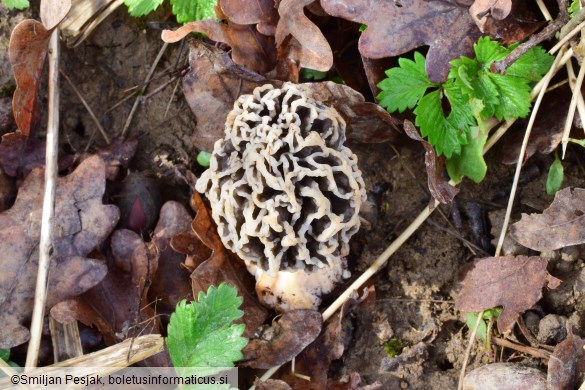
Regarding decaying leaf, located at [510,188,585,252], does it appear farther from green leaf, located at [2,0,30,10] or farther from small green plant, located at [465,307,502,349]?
green leaf, located at [2,0,30,10]

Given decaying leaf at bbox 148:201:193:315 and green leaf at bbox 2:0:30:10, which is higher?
green leaf at bbox 2:0:30:10

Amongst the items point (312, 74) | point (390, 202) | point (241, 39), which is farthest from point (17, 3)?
point (390, 202)

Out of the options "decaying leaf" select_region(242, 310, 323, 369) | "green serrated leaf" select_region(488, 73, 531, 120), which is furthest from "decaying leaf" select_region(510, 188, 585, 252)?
"decaying leaf" select_region(242, 310, 323, 369)

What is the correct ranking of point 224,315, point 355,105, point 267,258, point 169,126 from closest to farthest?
1. point 224,315
2. point 267,258
3. point 355,105
4. point 169,126

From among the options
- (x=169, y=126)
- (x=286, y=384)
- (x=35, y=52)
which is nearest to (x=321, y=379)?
(x=286, y=384)

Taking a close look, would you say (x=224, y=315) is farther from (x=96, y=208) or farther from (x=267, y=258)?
(x=96, y=208)
